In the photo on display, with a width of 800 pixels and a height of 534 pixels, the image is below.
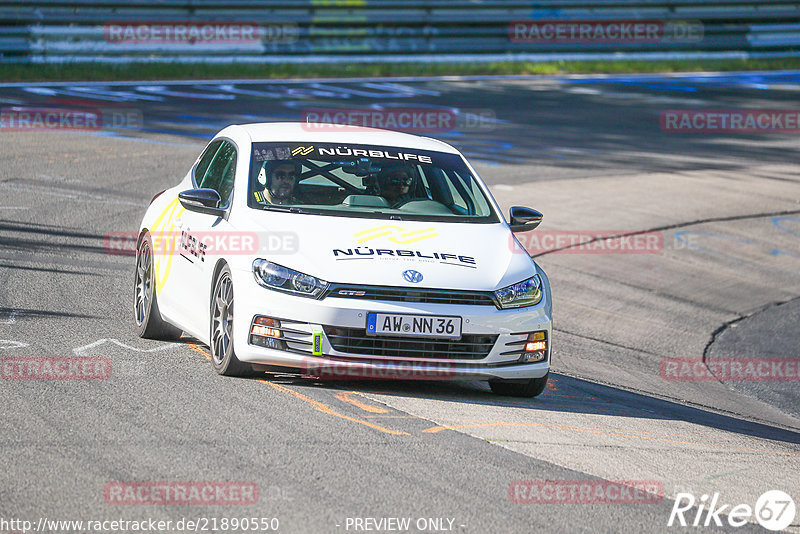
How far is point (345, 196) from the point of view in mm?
8281

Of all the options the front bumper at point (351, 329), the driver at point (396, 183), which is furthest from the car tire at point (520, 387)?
the driver at point (396, 183)

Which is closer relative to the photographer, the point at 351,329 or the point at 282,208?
the point at 351,329

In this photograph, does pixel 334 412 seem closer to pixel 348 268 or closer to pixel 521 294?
pixel 348 268

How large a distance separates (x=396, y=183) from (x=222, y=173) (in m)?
1.23

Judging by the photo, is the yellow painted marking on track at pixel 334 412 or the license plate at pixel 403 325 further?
the license plate at pixel 403 325

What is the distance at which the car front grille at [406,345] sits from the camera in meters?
7.16

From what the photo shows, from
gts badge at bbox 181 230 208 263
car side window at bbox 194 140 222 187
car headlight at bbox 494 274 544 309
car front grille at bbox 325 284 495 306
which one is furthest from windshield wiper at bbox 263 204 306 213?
car headlight at bbox 494 274 544 309

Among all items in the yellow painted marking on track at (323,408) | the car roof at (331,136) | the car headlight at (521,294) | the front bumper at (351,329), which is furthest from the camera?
the car roof at (331,136)

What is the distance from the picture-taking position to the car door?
310 inches

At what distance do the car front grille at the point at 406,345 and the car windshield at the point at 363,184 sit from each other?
1129mm

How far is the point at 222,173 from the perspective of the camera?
867 centimetres

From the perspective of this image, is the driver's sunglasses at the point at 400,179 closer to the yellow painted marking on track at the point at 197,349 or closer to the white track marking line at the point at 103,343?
the yellow painted marking on track at the point at 197,349

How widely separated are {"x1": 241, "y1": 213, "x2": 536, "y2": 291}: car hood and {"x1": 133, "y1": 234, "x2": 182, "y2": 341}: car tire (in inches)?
57.3

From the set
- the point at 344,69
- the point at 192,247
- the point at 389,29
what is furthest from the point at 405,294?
the point at 389,29
